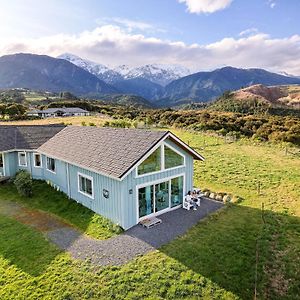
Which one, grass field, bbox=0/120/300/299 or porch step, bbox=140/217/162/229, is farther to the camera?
porch step, bbox=140/217/162/229

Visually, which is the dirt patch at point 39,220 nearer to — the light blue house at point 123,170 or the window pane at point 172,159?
the light blue house at point 123,170

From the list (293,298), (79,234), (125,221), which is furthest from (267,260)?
(79,234)

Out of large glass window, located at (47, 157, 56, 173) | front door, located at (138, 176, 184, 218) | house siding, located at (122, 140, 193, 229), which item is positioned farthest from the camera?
large glass window, located at (47, 157, 56, 173)

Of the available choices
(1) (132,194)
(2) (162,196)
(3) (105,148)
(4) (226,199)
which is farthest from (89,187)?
(4) (226,199)

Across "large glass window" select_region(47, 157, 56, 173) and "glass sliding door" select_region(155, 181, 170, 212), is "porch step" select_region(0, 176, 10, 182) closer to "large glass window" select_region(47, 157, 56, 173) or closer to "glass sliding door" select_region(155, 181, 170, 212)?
"large glass window" select_region(47, 157, 56, 173)

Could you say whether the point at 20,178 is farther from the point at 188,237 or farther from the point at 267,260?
the point at 267,260

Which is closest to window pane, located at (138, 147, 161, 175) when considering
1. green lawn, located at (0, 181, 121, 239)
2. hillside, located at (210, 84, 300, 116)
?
green lawn, located at (0, 181, 121, 239)
